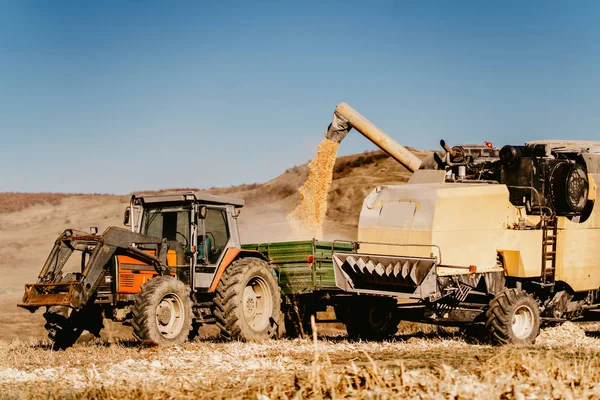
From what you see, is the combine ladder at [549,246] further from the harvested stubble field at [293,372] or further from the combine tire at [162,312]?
the combine tire at [162,312]

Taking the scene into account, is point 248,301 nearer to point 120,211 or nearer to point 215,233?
point 215,233

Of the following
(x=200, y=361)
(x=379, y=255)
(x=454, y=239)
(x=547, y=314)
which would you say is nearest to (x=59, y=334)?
(x=200, y=361)

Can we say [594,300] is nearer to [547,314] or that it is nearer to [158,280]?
[547,314]

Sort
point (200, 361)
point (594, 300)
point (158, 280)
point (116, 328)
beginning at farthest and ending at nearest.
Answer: point (116, 328), point (594, 300), point (158, 280), point (200, 361)

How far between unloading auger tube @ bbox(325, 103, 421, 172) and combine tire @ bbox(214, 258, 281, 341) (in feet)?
12.5

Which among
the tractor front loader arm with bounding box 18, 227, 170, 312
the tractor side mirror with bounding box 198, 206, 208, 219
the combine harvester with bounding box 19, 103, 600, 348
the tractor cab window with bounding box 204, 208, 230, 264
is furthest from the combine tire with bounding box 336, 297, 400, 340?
the tractor front loader arm with bounding box 18, 227, 170, 312

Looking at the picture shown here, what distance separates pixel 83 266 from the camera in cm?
1259

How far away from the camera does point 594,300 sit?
1450 cm

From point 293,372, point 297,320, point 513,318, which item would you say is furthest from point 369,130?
point 293,372

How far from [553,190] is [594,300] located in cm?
251

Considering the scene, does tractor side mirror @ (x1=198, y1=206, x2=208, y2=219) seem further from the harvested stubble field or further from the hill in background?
the hill in background

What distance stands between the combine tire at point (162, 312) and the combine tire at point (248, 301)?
0.73m

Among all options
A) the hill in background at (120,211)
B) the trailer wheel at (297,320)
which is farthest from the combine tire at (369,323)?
the hill in background at (120,211)

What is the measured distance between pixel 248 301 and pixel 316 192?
3.76 m
